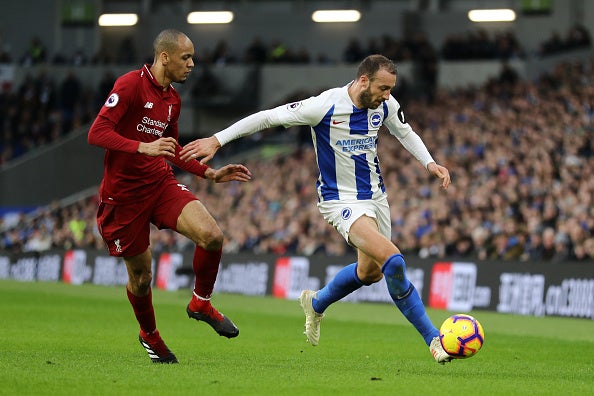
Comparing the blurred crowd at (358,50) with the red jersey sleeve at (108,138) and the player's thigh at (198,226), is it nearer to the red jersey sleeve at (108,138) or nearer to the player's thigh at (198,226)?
the player's thigh at (198,226)

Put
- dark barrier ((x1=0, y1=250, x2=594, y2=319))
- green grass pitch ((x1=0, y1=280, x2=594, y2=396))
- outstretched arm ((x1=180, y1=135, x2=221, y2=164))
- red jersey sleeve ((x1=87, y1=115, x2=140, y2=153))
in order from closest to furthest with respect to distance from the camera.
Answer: green grass pitch ((x1=0, y1=280, x2=594, y2=396)) < red jersey sleeve ((x1=87, y1=115, x2=140, y2=153)) < outstretched arm ((x1=180, y1=135, x2=221, y2=164)) < dark barrier ((x1=0, y1=250, x2=594, y2=319))

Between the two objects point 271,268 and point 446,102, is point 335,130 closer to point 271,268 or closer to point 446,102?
point 271,268

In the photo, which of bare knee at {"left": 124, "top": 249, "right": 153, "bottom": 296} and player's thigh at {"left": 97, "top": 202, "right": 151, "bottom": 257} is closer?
player's thigh at {"left": 97, "top": 202, "right": 151, "bottom": 257}

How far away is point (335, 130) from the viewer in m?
10.6

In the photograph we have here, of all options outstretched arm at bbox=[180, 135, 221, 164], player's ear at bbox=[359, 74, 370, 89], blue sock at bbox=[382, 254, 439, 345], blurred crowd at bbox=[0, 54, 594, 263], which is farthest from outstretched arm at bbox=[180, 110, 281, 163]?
blurred crowd at bbox=[0, 54, 594, 263]

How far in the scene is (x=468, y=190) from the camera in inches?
A: 1014

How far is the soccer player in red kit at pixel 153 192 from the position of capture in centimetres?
1009

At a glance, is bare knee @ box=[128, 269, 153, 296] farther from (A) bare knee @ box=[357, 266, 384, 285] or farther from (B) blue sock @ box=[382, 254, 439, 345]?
(B) blue sock @ box=[382, 254, 439, 345]

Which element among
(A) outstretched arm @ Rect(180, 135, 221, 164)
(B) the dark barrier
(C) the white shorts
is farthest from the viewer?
(B) the dark barrier

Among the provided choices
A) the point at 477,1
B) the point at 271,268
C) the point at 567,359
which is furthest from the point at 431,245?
the point at 477,1

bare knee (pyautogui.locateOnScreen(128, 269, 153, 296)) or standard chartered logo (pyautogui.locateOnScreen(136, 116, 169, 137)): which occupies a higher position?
standard chartered logo (pyautogui.locateOnScreen(136, 116, 169, 137))

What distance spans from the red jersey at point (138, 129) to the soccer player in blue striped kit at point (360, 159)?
0.36 meters

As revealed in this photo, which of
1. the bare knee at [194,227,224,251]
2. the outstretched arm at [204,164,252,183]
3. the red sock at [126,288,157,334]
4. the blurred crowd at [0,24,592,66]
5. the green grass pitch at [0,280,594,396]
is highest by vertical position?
the blurred crowd at [0,24,592,66]

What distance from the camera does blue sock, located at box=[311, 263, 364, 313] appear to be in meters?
11.1
